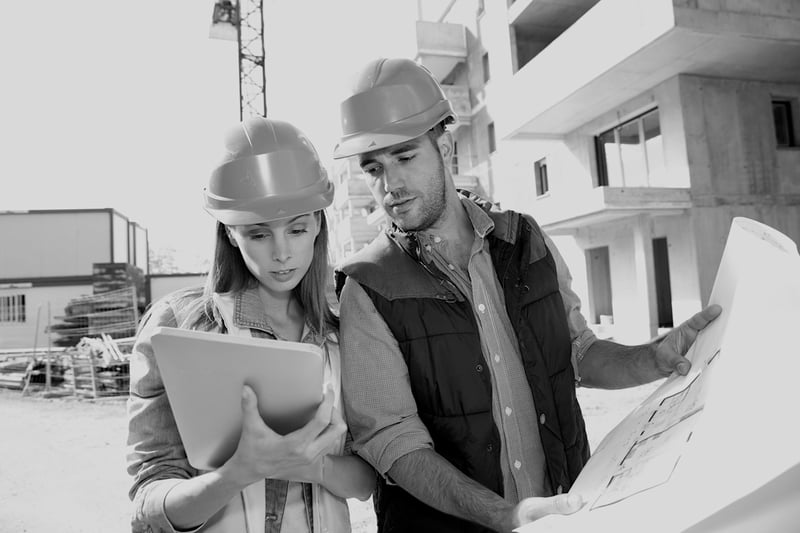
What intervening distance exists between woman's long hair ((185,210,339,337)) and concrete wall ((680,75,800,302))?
10.5 m

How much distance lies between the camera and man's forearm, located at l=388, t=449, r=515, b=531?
1.49m

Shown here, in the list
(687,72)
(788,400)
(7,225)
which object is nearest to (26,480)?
(788,400)

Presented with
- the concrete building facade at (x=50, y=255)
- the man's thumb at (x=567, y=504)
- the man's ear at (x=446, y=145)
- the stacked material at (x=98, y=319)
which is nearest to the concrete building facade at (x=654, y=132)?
the man's ear at (x=446, y=145)

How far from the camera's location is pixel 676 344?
5.69ft

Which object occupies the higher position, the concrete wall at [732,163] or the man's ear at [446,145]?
the concrete wall at [732,163]

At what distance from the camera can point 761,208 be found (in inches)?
430

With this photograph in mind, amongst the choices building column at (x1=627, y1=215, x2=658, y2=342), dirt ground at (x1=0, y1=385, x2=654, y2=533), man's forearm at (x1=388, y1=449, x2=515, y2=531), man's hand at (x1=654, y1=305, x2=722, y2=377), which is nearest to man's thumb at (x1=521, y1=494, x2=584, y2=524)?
man's forearm at (x1=388, y1=449, x2=515, y2=531)

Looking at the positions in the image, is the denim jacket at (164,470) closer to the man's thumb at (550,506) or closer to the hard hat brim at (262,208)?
the hard hat brim at (262,208)

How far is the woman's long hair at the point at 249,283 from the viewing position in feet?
5.89

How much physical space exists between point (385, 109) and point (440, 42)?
1864 centimetres

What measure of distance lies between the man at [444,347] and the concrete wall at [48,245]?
30.2 metres

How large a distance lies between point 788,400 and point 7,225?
34.4 m

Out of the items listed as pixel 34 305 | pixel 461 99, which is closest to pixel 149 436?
pixel 461 99

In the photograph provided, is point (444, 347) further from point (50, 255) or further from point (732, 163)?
point (50, 255)
